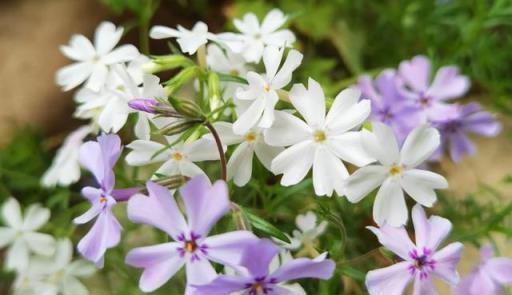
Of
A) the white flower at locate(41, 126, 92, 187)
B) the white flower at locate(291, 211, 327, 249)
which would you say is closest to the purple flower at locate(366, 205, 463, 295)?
the white flower at locate(291, 211, 327, 249)

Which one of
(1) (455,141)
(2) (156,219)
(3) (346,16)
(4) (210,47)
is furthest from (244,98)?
(3) (346,16)

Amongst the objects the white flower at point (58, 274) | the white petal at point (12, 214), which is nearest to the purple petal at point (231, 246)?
the white flower at point (58, 274)

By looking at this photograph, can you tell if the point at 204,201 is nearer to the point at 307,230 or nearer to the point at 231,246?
the point at 231,246

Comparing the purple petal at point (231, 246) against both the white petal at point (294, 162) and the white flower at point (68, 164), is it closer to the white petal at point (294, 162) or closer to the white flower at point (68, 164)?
the white petal at point (294, 162)

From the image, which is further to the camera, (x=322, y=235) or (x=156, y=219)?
(x=322, y=235)

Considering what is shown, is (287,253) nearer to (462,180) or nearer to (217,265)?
(217,265)

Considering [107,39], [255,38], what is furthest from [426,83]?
[107,39]

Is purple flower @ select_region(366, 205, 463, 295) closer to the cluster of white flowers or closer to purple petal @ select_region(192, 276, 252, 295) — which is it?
purple petal @ select_region(192, 276, 252, 295)

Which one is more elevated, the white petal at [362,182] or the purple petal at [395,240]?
the white petal at [362,182]
